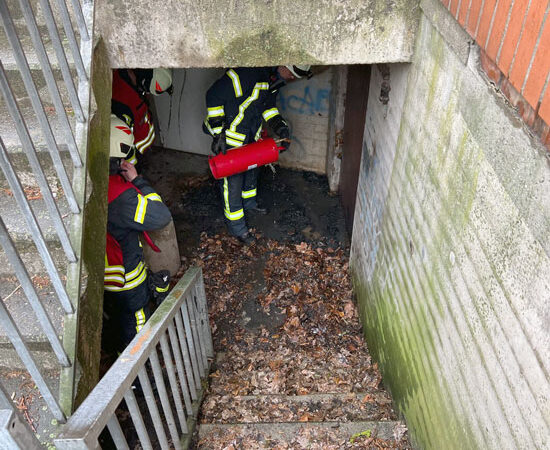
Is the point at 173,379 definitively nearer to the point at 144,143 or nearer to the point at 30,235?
the point at 30,235

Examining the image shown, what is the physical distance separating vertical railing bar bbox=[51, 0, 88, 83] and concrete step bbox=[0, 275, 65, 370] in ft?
3.98

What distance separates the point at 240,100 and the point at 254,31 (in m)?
2.13

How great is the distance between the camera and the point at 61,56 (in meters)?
2.30

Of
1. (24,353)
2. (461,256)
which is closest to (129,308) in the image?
(24,353)

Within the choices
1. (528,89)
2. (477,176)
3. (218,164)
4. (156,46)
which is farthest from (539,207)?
(218,164)

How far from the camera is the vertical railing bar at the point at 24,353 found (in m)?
1.45

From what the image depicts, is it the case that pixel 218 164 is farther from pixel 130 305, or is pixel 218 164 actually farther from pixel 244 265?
pixel 130 305

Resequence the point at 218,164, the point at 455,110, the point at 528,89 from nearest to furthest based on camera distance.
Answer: the point at 528,89
the point at 455,110
the point at 218,164

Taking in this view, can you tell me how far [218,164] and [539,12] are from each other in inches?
171

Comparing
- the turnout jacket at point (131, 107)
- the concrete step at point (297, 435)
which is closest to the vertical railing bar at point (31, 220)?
the concrete step at point (297, 435)

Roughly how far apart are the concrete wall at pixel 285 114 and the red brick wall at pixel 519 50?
472 centimetres

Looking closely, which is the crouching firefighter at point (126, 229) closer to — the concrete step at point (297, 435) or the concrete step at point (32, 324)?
the concrete step at point (32, 324)

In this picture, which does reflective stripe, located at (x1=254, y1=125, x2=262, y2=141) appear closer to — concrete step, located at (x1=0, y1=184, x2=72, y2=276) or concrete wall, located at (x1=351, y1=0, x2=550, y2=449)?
concrete wall, located at (x1=351, y1=0, x2=550, y2=449)

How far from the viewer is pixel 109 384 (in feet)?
6.33
